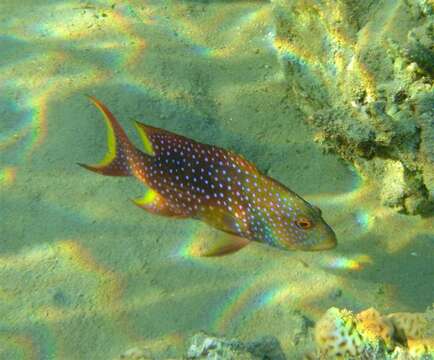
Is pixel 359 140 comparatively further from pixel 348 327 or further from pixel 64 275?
pixel 64 275

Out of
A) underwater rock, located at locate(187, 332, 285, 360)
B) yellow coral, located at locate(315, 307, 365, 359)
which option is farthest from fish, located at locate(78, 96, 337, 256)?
underwater rock, located at locate(187, 332, 285, 360)

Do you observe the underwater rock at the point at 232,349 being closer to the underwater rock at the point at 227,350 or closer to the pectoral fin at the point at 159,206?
the underwater rock at the point at 227,350

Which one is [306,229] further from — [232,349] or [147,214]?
[147,214]

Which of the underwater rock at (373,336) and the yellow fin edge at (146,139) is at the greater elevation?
the yellow fin edge at (146,139)

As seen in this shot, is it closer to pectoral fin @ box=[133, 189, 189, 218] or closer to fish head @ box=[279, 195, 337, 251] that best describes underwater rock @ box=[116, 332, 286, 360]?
fish head @ box=[279, 195, 337, 251]

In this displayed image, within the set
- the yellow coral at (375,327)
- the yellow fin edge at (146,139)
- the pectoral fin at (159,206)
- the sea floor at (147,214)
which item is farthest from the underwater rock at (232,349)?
the yellow fin edge at (146,139)

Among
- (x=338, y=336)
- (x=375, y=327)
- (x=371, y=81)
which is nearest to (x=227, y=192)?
(x=338, y=336)
